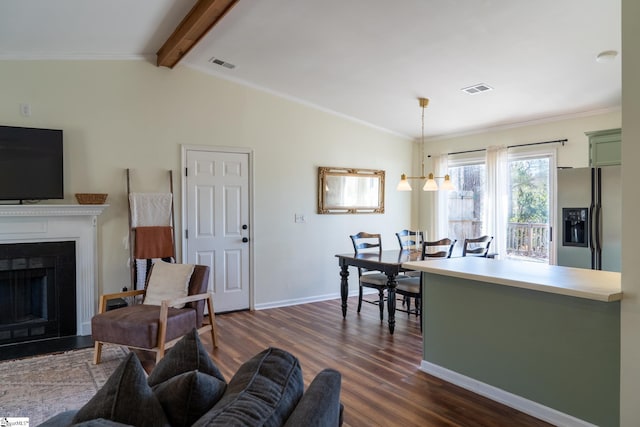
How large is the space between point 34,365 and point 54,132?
2157 mm

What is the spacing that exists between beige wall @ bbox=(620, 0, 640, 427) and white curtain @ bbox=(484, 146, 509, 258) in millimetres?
3593

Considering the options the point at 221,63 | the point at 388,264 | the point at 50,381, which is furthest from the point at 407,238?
the point at 50,381

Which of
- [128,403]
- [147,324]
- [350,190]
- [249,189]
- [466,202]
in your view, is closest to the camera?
[128,403]

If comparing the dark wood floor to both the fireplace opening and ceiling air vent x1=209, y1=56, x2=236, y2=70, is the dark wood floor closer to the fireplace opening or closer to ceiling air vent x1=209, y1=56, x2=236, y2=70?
the fireplace opening

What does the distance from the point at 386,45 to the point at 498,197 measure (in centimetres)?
291

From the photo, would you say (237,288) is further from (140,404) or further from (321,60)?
(140,404)

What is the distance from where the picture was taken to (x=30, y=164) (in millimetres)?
3988

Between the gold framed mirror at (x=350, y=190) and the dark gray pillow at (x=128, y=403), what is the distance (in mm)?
4920

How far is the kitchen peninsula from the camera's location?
2326 millimetres

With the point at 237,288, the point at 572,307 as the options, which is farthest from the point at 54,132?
the point at 572,307

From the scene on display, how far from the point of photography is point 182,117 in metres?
4.88

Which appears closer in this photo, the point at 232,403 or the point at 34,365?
the point at 232,403

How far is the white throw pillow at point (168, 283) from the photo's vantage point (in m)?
3.82

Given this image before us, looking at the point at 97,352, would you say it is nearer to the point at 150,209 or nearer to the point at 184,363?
the point at 150,209
